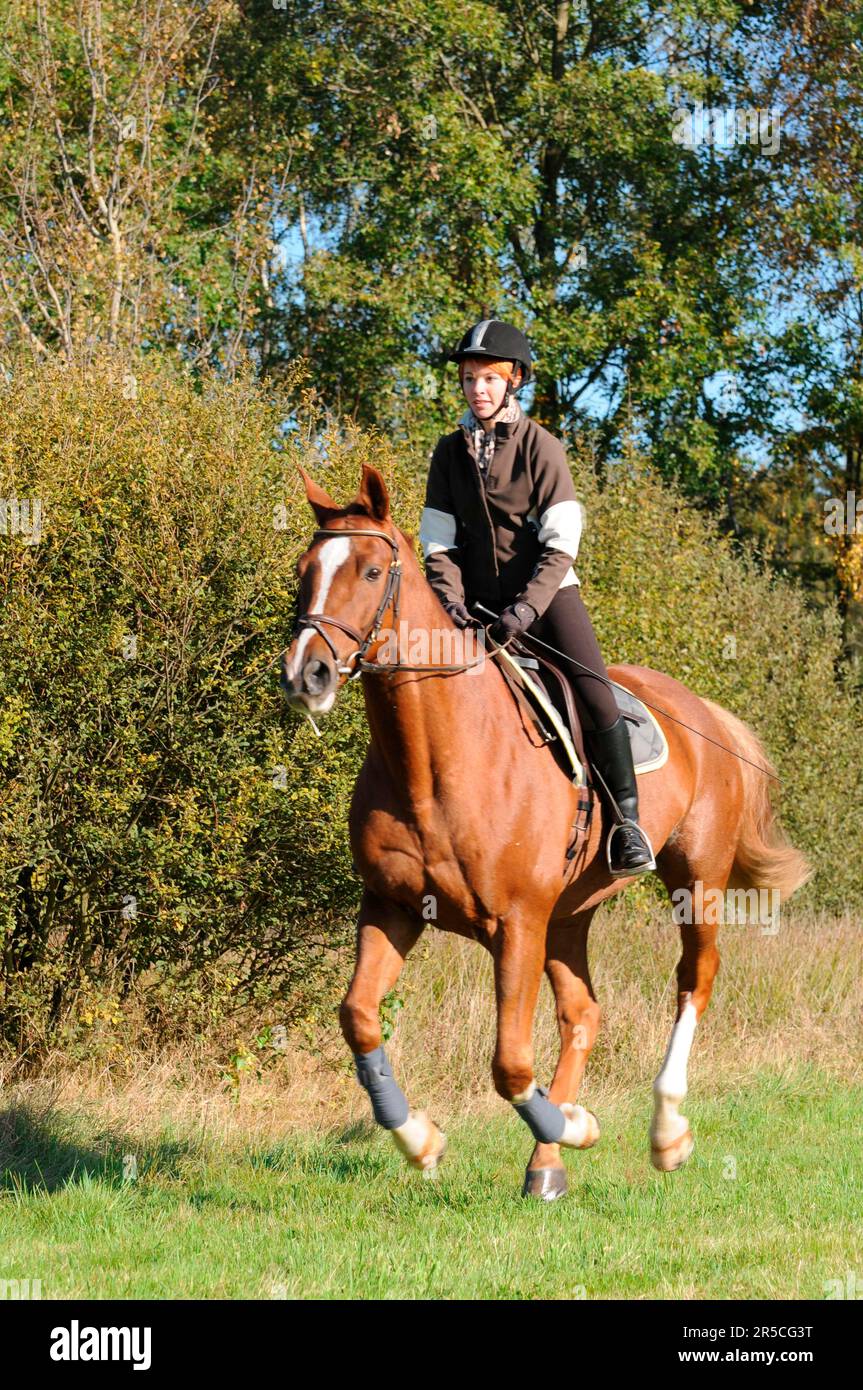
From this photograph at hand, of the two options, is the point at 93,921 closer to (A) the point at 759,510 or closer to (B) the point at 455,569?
(B) the point at 455,569

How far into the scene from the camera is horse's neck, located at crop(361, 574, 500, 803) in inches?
218

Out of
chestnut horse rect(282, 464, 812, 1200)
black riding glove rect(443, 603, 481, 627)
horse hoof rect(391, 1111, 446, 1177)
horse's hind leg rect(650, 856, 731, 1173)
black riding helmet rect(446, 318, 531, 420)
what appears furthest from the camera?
horse's hind leg rect(650, 856, 731, 1173)

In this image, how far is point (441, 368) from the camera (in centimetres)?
2191

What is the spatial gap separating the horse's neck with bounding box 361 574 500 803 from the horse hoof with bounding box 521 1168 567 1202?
218 centimetres

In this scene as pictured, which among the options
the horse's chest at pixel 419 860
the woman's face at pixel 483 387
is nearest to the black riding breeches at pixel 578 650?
the woman's face at pixel 483 387

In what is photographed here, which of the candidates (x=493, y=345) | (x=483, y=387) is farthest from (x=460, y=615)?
(x=493, y=345)

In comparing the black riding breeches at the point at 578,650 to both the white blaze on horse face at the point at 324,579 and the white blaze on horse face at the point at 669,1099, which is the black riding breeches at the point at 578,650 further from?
the white blaze on horse face at the point at 669,1099

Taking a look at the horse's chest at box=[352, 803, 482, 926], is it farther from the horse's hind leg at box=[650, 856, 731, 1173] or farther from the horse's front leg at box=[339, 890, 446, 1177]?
the horse's hind leg at box=[650, 856, 731, 1173]

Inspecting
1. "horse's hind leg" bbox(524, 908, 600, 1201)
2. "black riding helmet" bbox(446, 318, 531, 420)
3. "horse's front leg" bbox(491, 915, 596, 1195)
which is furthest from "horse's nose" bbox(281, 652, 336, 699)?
"horse's hind leg" bbox(524, 908, 600, 1201)

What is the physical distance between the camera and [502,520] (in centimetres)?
646

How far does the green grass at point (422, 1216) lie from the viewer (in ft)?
17.5

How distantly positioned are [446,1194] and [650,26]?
23774 mm
